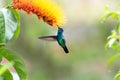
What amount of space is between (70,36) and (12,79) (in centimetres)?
458

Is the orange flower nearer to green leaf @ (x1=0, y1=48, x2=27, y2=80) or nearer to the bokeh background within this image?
green leaf @ (x1=0, y1=48, x2=27, y2=80)

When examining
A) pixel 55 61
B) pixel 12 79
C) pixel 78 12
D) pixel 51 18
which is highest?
pixel 78 12

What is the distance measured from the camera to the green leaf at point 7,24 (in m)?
0.84

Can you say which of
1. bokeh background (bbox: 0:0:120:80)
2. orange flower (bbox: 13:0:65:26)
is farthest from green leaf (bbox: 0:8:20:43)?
bokeh background (bbox: 0:0:120:80)

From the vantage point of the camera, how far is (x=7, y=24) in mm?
867

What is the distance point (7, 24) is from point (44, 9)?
0.11 meters

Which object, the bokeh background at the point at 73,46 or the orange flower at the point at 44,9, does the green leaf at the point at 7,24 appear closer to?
the orange flower at the point at 44,9

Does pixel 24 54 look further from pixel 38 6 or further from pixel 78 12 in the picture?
pixel 38 6

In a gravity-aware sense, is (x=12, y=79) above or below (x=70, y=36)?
below

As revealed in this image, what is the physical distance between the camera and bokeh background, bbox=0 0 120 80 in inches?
215

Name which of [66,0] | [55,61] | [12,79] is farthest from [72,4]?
[12,79]

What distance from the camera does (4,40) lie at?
2.73 ft

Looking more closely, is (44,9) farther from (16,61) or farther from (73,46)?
(73,46)

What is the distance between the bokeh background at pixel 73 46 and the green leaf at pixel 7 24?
4484 mm
